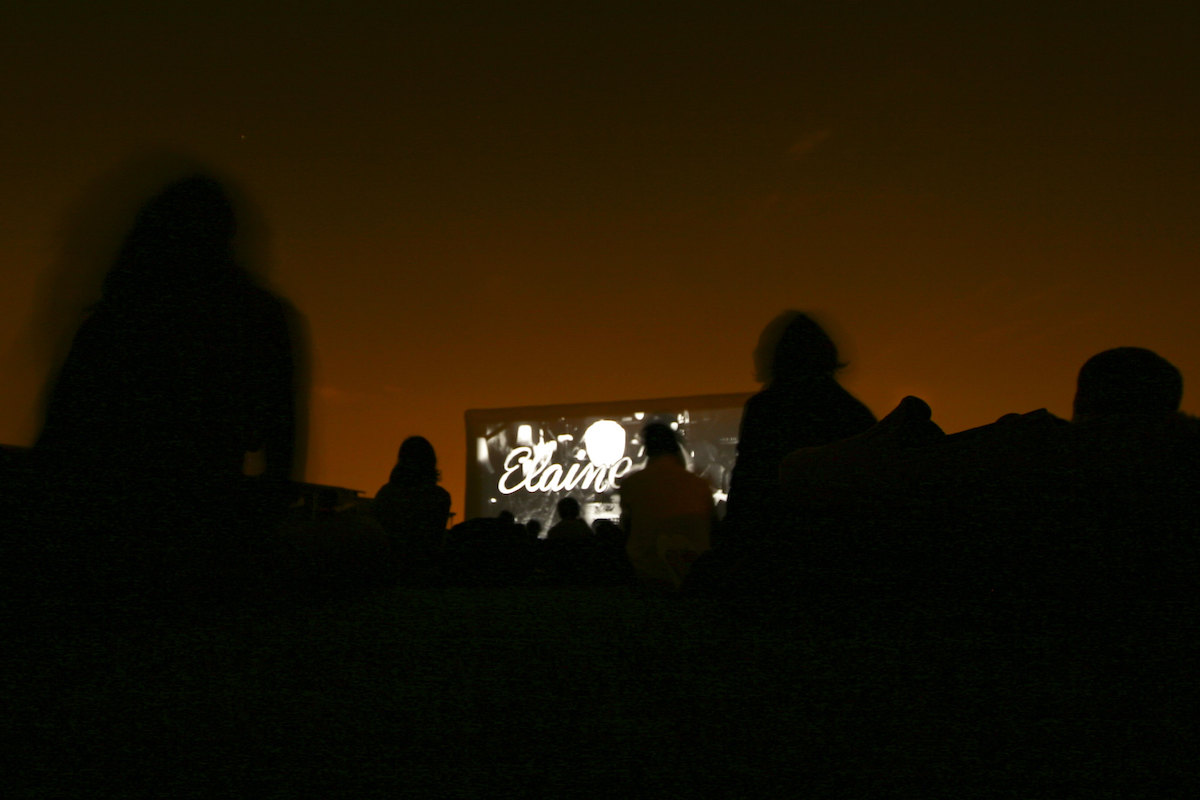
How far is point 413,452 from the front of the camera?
10.2ft

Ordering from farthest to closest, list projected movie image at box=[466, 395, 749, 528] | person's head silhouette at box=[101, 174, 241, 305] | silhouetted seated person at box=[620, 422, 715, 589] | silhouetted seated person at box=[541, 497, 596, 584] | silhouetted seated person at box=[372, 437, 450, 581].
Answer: projected movie image at box=[466, 395, 749, 528]
silhouetted seated person at box=[541, 497, 596, 584]
silhouetted seated person at box=[372, 437, 450, 581]
silhouetted seated person at box=[620, 422, 715, 589]
person's head silhouette at box=[101, 174, 241, 305]

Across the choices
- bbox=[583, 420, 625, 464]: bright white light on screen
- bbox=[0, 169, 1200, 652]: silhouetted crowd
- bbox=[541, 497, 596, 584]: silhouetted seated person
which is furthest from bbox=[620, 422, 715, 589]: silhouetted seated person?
bbox=[583, 420, 625, 464]: bright white light on screen

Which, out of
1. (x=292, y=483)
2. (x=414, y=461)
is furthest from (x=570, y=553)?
(x=292, y=483)

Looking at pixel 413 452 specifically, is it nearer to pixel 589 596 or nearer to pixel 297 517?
pixel 589 596

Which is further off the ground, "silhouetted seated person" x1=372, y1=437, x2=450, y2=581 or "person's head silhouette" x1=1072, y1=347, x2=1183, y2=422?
"person's head silhouette" x1=1072, y1=347, x2=1183, y2=422

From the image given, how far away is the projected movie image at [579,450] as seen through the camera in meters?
4.88

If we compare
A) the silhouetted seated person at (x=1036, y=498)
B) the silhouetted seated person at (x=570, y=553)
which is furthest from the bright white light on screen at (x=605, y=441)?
the silhouetted seated person at (x=1036, y=498)

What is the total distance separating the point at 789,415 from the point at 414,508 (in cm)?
187

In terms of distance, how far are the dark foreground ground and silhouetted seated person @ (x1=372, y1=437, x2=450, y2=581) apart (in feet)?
6.00

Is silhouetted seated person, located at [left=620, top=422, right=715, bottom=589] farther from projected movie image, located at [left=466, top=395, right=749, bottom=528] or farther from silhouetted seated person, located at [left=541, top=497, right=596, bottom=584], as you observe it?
projected movie image, located at [left=466, top=395, right=749, bottom=528]

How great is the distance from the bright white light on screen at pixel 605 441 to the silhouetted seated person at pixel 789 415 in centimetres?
320

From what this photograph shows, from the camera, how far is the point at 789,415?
186cm

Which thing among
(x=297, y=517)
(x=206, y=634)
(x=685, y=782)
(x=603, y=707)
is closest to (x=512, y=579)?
(x=297, y=517)

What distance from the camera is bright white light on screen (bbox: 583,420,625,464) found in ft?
16.9
